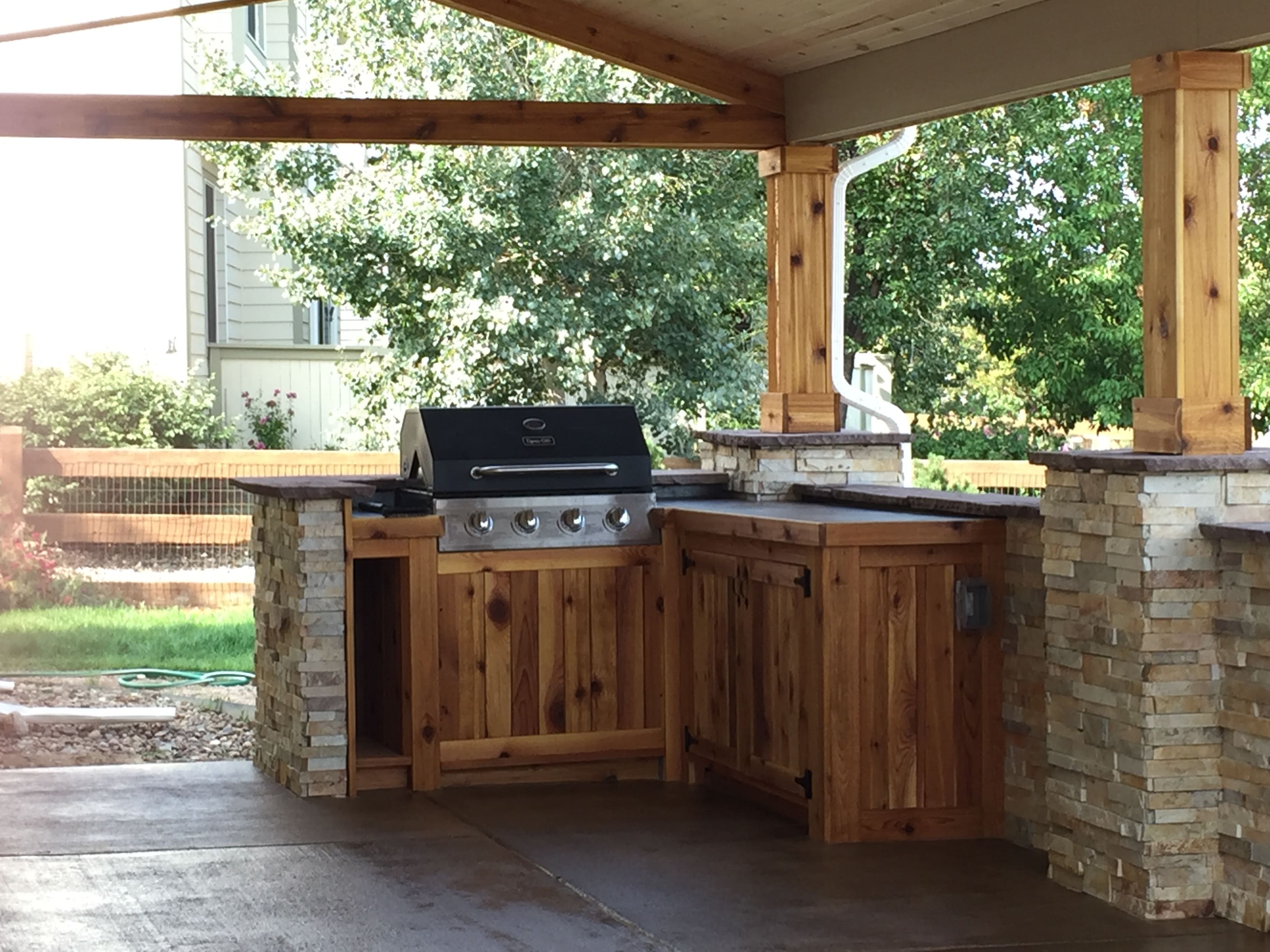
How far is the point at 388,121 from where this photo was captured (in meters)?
5.83

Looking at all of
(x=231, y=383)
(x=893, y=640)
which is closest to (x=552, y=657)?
(x=893, y=640)

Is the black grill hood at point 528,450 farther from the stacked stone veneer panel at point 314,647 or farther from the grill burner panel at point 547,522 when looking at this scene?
the stacked stone veneer panel at point 314,647

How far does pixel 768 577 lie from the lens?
16.5 feet

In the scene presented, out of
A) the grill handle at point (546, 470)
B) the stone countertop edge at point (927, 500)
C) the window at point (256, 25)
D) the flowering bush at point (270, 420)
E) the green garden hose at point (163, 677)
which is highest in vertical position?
the window at point (256, 25)

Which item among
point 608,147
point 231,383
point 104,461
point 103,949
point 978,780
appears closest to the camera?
point 103,949

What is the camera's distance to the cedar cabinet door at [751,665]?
486cm

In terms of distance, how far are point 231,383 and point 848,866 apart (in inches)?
333

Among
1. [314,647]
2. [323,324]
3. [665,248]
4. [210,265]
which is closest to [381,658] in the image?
[314,647]

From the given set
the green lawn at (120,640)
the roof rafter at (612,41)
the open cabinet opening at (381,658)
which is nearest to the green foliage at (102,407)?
the green lawn at (120,640)

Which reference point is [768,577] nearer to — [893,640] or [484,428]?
[893,640]

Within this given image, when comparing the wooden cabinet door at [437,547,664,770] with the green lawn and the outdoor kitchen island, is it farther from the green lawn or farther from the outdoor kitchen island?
the green lawn

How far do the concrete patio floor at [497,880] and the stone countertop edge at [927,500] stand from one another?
0.94 meters

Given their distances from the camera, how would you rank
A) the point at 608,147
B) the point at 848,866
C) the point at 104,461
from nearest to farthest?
the point at 848,866
the point at 608,147
the point at 104,461

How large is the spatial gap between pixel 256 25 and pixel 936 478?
6447 mm
